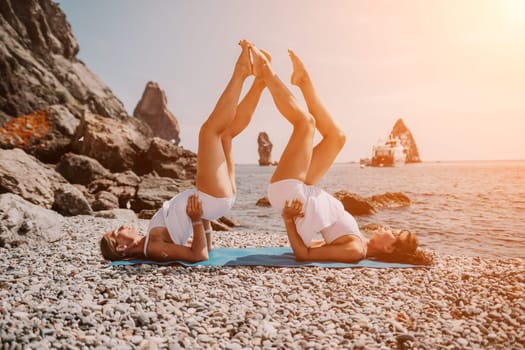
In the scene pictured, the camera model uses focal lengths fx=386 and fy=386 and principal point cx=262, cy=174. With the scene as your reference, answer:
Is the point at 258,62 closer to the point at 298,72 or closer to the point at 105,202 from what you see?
the point at 298,72

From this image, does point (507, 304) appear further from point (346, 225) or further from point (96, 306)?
point (96, 306)

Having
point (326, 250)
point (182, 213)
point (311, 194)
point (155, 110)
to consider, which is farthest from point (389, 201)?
point (155, 110)

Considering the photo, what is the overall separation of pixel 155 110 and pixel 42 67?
8233cm

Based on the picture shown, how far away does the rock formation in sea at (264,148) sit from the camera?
123 meters

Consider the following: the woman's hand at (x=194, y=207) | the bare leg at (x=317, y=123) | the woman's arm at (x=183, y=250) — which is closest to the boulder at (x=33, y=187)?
the woman's arm at (x=183, y=250)

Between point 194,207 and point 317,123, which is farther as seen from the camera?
point 317,123

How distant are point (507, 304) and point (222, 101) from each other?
4.20 meters

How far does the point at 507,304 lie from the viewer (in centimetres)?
432

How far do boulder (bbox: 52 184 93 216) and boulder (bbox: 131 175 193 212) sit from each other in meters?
2.19

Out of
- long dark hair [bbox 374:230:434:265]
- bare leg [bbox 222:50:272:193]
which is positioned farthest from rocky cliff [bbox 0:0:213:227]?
long dark hair [bbox 374:230:434:265]

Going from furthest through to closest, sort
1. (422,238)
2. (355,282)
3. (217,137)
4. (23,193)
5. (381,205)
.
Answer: (381,205)
(422,238)
(23,193)
(217,137)
(355,282)

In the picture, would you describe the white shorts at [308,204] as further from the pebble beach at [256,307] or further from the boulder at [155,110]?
the boulder at [155,110]

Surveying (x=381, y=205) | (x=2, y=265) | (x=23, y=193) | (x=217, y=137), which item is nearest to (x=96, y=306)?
(x=217, y=137)

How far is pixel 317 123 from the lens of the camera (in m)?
5.73
